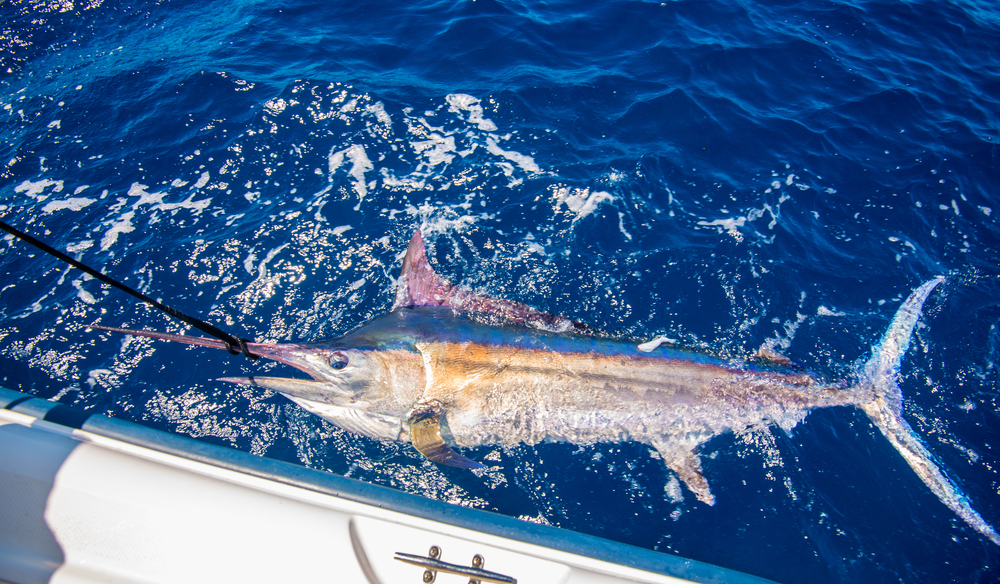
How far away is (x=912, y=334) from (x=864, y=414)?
118 cm

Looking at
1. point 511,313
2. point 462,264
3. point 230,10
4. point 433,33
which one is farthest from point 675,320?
point 230,10

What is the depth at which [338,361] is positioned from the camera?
376 cm

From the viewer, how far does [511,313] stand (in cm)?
450

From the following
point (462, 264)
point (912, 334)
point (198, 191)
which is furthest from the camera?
→ point (198, 191)

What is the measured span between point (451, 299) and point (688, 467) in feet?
8.61

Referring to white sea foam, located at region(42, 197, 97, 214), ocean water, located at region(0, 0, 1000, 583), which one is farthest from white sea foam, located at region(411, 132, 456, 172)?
white sea foam, located at region(42, 197, 97, 214)

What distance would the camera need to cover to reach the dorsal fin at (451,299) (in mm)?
4441

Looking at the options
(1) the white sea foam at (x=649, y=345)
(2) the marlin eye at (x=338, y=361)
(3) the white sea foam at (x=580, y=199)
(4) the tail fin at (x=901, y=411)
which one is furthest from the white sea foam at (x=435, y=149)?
(4) the tail fin at (x=901, y=411)

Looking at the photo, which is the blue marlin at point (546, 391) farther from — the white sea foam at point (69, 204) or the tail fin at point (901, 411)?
the white sea foam at point (69, 204)

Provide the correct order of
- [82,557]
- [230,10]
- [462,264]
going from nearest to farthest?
[82,557], [462,264], [230,10]

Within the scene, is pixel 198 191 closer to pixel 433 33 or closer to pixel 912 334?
pixel 433 33

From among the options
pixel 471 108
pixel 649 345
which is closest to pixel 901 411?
pixel 649 345

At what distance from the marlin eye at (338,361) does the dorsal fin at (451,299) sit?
88cm

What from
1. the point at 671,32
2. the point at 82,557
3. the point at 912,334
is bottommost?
the point at 912,334
